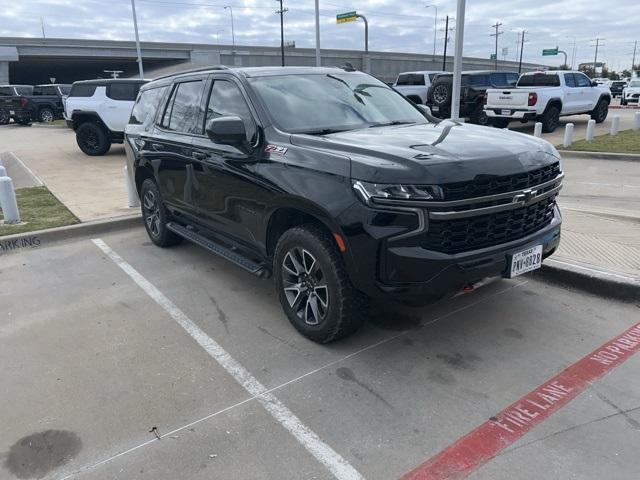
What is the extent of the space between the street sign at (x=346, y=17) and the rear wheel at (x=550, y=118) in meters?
22.8

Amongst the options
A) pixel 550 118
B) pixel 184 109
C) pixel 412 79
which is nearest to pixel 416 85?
pixel 412 79

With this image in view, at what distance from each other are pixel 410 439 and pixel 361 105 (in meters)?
2.75

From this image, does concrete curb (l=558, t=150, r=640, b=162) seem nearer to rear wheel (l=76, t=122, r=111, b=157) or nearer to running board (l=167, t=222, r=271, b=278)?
running board (l=167, t=222, r=271, b=278)

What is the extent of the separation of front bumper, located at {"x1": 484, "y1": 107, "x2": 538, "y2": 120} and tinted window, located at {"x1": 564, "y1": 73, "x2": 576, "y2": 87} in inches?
81.1

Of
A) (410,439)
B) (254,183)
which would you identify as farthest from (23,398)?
(410,439)

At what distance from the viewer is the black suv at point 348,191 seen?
310cm

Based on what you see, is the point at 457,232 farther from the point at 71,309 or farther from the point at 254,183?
the point at 71,309

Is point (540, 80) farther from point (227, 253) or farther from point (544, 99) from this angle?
point (227, 253)

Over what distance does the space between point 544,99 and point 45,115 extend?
24177mm

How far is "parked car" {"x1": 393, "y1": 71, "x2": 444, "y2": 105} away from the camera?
71.0 ft

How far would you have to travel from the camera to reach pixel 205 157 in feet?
15.1

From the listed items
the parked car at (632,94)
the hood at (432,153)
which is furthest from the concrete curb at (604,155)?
the parked car at (632,94)

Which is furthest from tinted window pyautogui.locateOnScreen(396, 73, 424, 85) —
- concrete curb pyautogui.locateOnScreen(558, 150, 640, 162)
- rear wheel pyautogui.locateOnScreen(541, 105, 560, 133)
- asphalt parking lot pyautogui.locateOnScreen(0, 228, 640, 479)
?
asphalt parking lot pyautogui.locateOnScreen(0, 228, 640, 479)

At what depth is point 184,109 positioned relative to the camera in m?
5.19
